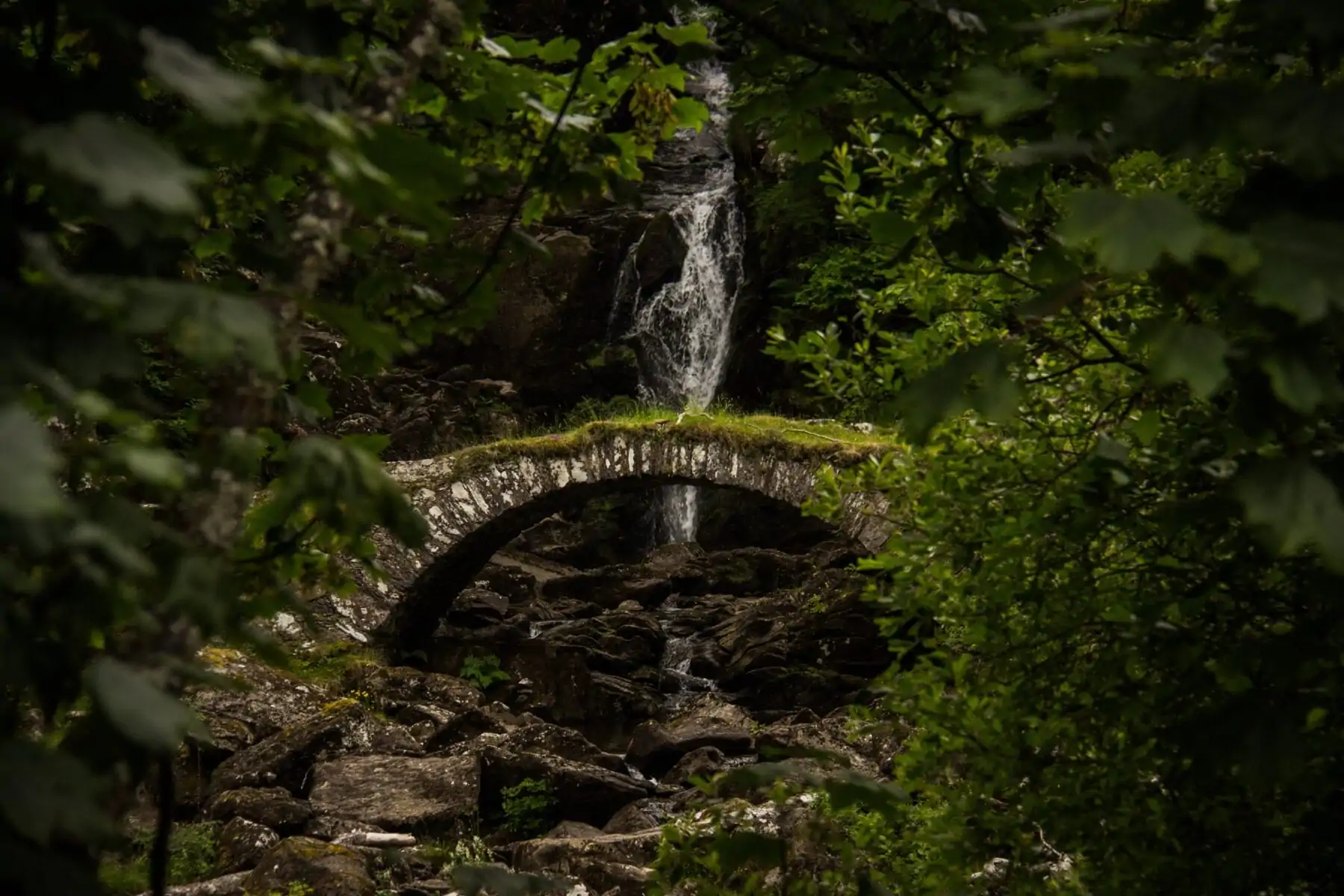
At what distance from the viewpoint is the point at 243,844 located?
5762 millimetres

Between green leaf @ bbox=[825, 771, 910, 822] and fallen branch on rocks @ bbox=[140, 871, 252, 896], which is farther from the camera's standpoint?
fallen branch on rocks @ bbox=[140, 871, 252, 896]

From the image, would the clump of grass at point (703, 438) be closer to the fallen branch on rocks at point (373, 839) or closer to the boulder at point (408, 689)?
the boulder at point (408, 689)

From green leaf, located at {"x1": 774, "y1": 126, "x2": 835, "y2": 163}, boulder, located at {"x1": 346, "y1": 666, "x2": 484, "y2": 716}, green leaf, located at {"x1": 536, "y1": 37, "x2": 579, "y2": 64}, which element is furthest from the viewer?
boulder, located at {"x1": 346, "y1": 666, "x2": 484, "y2": 716}

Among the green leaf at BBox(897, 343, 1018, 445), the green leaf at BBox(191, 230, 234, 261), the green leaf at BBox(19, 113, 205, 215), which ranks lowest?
the green leaf at BBox(19, 113, 205, 215)

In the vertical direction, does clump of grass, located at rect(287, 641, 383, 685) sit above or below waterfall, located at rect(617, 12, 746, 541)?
below

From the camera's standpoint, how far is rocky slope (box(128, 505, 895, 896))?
5.52 m

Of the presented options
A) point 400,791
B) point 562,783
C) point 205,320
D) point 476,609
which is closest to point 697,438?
point 562,783

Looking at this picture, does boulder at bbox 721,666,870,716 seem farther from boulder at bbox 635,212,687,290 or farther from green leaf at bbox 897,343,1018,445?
green leaf at bbox 897,343,1018,445

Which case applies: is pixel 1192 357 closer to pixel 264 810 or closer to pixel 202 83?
pixel 202 83

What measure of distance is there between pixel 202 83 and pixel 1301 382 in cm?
123

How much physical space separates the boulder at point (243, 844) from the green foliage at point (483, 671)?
4.54 metres

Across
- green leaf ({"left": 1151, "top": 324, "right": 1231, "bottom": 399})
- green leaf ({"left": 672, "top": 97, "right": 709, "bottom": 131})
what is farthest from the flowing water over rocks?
green leaf ({"left": 672, "top": 97, "right": 709, "bottom": 131})

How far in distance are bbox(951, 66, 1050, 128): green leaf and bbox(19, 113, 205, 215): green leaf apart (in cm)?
89

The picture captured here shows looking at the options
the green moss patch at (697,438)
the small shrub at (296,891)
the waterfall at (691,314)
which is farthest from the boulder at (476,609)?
the small shrub at (296,891)
